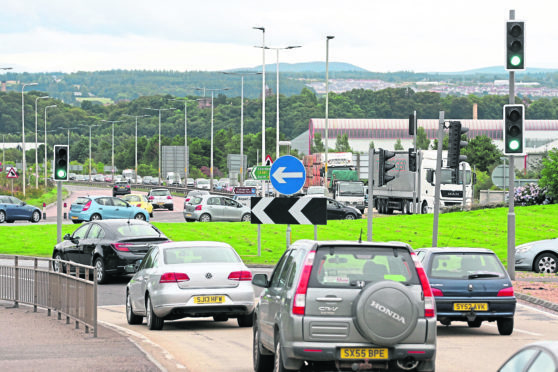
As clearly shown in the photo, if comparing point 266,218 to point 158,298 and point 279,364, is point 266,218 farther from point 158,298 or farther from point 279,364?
point 279,364

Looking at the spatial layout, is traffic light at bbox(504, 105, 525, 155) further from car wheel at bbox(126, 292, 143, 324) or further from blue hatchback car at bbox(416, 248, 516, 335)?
car wheel at bbox(126, 292, 143, 324)

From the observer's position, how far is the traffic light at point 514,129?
23.2 meters

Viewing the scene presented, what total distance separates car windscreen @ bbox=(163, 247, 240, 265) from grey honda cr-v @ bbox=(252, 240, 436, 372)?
269 inches

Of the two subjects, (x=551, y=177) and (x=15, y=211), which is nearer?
(x=551, y=177)

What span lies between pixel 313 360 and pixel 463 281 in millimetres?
7261

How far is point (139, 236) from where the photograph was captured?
1040 inches

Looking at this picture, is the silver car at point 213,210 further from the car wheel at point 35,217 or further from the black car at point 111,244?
the black car at point 111,244

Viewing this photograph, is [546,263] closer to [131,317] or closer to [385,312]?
[131,317]

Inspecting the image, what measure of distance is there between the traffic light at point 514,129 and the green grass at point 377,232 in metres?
13.7

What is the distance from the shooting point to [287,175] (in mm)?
21312

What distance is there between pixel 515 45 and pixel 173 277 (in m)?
9.42

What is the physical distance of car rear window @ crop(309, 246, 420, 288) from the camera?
10.4 m

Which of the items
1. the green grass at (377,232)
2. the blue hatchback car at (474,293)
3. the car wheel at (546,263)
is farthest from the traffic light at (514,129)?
the green grass at (377,232)

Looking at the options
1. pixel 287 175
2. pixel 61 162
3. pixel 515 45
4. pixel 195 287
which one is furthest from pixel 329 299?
pixel 61 162
